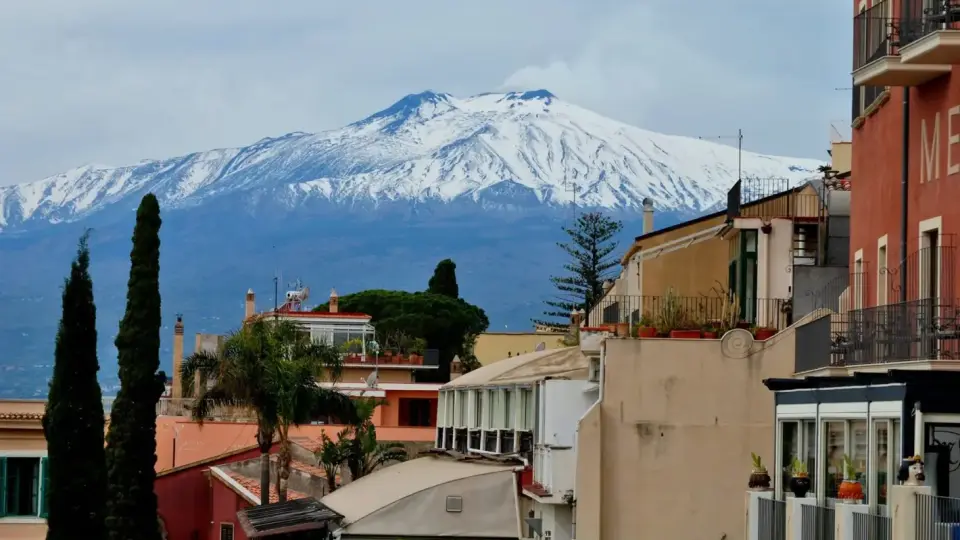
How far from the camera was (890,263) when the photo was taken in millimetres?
25062

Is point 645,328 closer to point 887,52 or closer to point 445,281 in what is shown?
point 887,52

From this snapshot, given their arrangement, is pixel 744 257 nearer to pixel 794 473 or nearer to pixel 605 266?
pixel 794 473

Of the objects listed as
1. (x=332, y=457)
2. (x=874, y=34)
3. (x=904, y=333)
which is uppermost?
(x=874, y=34)

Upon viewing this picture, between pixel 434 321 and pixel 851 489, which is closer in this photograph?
pixel 851 489

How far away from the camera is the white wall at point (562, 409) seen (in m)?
36.7

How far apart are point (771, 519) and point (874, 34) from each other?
620 cm

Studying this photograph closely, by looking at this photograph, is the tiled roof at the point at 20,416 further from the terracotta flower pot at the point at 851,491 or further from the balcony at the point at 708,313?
the terracotta flower pot at the point at 851,491

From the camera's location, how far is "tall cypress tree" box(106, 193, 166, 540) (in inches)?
2067

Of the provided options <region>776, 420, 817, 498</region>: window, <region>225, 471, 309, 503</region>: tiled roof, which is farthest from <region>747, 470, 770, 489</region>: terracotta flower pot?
<region>225, 471, 309, 503</region>: tiled roof

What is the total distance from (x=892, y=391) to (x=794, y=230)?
632 inches

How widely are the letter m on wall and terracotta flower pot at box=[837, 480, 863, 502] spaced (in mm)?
3854

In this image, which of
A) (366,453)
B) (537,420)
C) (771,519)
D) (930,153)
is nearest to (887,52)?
(930,153)

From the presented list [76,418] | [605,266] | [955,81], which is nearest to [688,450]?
[955,81]

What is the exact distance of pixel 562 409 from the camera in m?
37.1
